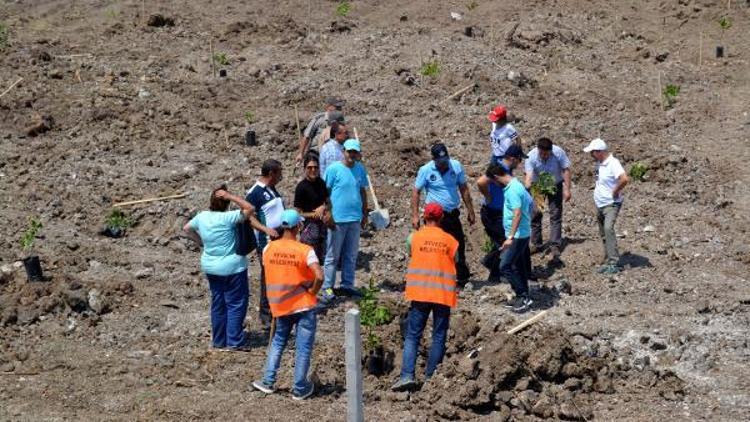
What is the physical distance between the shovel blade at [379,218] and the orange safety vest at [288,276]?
422cm

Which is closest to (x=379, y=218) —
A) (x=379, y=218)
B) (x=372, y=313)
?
(x=379, y=218)

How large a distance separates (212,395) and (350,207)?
9.29ft

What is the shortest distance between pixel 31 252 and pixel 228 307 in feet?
12.4

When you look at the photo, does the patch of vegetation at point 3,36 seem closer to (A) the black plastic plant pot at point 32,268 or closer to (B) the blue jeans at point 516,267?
(A) the black plastic plant pot at point 32,268

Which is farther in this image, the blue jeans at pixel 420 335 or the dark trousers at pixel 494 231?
the dark trousers at pixel 494 231

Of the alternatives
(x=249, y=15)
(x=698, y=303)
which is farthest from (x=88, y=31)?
(x=698, y=303)

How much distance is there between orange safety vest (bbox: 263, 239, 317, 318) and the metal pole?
114cm

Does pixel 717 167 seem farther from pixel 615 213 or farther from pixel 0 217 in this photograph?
pixel 0 217

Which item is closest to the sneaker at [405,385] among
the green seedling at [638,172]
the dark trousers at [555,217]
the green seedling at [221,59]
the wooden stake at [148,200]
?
the dark trousers at [555,217]

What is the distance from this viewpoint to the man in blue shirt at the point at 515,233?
10422mm

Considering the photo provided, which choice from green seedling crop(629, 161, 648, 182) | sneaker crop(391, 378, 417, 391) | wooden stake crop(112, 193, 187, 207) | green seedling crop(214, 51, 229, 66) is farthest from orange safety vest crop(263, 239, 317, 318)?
green seedling crop(214, 51, 229, 66)

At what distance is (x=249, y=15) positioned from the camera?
77.4ft

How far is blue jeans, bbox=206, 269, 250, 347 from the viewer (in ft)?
32.1

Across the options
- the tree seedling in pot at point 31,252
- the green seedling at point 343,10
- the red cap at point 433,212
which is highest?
the green seedling at point 343,10
